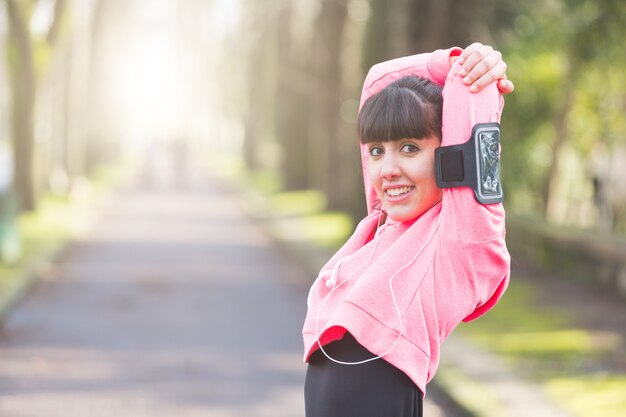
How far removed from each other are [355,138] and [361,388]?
15.9 meters

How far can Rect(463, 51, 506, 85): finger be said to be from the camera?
262 cm

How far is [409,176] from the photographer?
9.04ft

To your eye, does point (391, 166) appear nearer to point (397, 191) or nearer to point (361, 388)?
point (397, 191)

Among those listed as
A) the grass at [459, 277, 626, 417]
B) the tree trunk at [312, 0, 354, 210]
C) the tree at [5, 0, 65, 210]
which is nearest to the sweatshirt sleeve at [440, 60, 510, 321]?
the grass at [459, 277, 626, 417]

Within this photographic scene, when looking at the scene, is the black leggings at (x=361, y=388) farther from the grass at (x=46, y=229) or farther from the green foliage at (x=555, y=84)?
the green foliage at (x=555, y=84)

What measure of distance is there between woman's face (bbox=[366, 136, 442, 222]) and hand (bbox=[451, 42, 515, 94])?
0.62ft

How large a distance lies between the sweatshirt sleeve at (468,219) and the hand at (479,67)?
2 cm

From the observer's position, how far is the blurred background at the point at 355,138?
1201cm

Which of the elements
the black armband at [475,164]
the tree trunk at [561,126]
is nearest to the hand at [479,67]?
the black armband at [475,164]

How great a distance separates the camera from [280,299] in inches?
516

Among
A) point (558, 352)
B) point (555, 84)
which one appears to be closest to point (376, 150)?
point (558, 352)

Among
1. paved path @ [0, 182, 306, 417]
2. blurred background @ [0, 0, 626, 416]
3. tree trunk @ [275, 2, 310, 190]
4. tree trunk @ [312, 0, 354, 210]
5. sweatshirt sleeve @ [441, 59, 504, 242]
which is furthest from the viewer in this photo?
tree trunk @ [275, 2, 310, 190]

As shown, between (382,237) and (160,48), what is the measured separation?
108024 mm

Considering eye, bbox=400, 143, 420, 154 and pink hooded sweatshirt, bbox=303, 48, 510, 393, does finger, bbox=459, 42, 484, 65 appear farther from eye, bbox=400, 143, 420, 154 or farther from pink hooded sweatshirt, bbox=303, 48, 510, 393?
eye, bbox=400, 143, 420, 154
